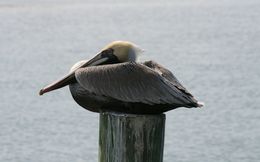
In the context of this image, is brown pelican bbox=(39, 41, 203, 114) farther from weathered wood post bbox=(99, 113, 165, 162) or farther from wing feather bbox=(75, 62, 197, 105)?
weathered wood post bbox=(99, 113, 165, 162)

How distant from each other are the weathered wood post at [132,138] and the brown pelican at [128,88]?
0.14m

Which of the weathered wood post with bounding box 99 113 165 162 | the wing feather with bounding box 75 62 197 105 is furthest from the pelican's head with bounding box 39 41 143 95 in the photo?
the weathered wood post with bounding box 99 113 165 162

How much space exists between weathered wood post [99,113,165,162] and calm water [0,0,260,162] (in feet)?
21.7

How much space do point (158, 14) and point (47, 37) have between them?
29.3 feet

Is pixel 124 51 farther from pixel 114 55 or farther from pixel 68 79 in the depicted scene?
pixel 68 79

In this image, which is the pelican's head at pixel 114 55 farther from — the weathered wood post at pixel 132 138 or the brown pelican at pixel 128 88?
the weathered wood post at pixel 132 138

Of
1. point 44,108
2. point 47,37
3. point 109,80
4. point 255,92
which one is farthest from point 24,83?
point 109,80

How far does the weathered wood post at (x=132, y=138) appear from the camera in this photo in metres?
2.84

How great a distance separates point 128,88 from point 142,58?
707cm

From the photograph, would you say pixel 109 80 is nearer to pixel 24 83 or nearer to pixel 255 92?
pixel 255 92

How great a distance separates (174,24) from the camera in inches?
1057

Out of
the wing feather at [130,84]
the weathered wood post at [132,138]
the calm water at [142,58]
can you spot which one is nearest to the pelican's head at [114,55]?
the wing feather at [130,84]

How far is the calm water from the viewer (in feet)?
33.7

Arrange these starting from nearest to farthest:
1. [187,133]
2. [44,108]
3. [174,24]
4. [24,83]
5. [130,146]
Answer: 1. [130,146]
2. [187,133]
3. [44,108]
4. [24,83]
5. [174,24]
